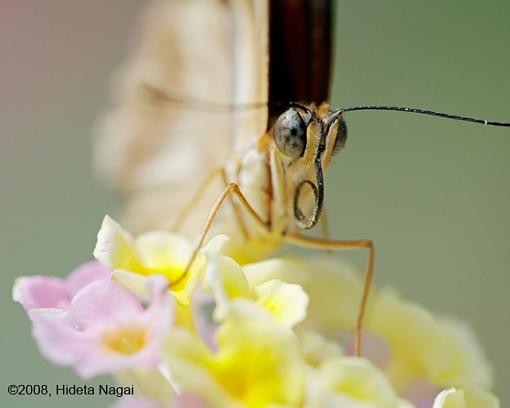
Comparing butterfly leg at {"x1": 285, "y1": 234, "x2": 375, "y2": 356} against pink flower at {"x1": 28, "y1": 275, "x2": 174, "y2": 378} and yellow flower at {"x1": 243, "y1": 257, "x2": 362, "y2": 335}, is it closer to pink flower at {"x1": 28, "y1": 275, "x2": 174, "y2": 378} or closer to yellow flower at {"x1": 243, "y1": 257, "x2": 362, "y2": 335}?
yellow flower at {"x1": 243, "y1": 257, "x2": 362, "y2": 335}

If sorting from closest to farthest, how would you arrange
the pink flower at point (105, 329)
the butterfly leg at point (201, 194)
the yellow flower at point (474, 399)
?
the pink flower at point (105, 329) < the yellow flower at point (474, 399) < the butterfly leg at point (201, 194)

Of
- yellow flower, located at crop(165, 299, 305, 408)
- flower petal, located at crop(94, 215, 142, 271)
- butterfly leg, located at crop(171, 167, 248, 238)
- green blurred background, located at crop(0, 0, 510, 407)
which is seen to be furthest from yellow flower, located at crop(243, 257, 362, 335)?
green blurred background, located at crop(0, 0, 510, 407)

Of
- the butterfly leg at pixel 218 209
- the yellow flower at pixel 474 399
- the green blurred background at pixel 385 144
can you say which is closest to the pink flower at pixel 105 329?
the butterfly leg at pixel 218 209

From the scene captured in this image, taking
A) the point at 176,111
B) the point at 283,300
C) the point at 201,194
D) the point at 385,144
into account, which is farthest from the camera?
the point at 385,144

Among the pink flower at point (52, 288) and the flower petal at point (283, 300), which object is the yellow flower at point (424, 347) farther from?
the pink flower at point (52, 288)

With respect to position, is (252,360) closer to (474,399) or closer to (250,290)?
(250,290)

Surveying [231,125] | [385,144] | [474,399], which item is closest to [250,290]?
[474,399]

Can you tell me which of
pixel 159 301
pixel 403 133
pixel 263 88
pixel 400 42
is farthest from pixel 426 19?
pixel 159 301

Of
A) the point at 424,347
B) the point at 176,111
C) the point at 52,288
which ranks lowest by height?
the point at 424,347
